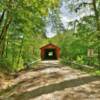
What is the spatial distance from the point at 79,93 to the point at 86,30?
22.3m

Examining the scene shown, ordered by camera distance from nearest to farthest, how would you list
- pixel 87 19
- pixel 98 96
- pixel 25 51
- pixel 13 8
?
pixel 98 96 → pixel 13 8 → pixel 87 19 → pixel 25 51

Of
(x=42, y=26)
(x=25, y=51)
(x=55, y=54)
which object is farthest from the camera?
(x=55, y=54)

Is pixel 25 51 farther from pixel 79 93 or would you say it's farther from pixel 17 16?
pixel 79 93

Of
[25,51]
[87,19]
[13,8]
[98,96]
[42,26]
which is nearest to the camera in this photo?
[98,96]

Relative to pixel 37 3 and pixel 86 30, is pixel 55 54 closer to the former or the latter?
pixel 86 30

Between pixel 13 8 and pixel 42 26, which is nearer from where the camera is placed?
pixel 13 8

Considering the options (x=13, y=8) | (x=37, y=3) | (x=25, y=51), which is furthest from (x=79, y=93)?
(x=25, y=51)

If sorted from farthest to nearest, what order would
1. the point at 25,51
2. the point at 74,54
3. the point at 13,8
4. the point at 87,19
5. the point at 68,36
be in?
the point at 68,36
the point at 74,54
the point at 25,51
the point at 87,19
the point at 13,8

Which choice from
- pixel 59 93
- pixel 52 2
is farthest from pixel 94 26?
pixel 59 93

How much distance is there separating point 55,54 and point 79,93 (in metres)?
58.3

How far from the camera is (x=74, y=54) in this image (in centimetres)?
8400

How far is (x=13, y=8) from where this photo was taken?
26.3m

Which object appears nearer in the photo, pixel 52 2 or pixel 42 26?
pixel 52 2

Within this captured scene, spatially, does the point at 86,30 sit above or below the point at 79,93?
above
